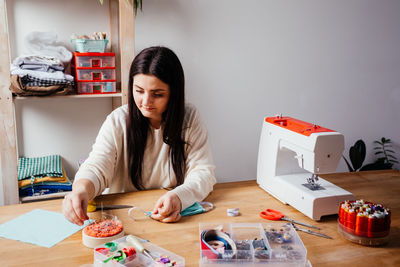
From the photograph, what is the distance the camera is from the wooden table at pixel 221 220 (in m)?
1.10

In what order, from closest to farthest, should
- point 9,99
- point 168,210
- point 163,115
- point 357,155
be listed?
point 168,210
point 163,115
point 9,99
point 357,155

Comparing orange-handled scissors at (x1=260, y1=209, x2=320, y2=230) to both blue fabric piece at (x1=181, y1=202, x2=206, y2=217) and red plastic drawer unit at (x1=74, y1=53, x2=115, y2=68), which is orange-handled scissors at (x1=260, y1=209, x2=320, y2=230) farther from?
red plastic drawer unit at (x1=74, y1=53, x2=115, y2=68)

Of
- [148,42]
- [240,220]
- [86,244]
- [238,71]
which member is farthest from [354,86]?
[86,244]

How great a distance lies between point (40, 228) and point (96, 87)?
4.06 ft

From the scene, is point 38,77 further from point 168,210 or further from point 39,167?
point 168,210

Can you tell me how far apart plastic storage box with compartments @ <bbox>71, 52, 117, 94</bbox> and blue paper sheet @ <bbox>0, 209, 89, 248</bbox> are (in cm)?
110

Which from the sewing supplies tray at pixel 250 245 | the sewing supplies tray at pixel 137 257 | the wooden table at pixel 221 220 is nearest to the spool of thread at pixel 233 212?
the wooden table at pixel 221 220

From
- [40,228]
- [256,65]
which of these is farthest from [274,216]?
[256,65]

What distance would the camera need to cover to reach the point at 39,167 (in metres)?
2.33

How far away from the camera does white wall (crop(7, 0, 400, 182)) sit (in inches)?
101

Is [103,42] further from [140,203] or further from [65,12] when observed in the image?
[140,203]

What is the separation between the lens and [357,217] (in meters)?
1.23

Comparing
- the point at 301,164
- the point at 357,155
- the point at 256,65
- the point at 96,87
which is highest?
the point at 256,65

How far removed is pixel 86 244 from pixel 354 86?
2.87 meters
